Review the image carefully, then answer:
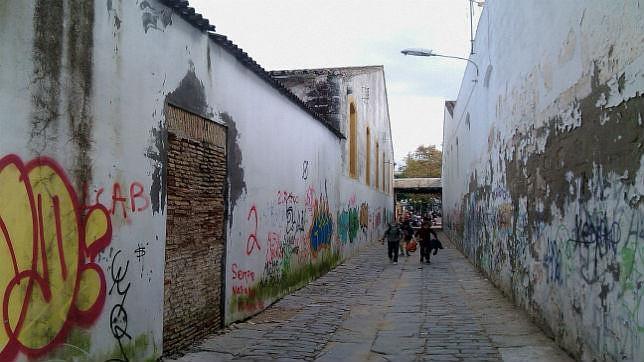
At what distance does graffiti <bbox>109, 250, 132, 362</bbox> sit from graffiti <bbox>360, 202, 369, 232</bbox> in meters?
17.2

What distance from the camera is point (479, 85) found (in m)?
14.0

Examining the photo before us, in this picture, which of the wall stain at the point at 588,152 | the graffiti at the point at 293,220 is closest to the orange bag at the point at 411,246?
the graffiti at the point at 293,220

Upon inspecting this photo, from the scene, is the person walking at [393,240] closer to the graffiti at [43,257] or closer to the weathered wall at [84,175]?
the weathered wall at [84,175]

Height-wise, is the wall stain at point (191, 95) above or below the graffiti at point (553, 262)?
above

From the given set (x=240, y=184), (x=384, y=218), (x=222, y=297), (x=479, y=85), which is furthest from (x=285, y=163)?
(x=384, y=218)

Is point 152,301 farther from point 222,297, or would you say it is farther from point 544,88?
point 544,88

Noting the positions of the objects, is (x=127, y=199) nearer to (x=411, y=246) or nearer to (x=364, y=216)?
(x=411, y=246)

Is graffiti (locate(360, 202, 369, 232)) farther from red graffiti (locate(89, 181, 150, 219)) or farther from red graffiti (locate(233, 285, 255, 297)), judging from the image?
red graffiti (locate(89, 181, 150, 219))

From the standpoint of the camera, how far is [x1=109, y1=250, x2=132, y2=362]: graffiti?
189 inches

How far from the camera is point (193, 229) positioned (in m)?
6.44

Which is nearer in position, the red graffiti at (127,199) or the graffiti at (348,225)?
the red graffiti at (127,199)

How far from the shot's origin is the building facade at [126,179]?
379cm

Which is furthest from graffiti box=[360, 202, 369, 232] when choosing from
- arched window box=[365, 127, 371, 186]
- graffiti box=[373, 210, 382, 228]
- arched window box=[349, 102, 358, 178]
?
graffiti box=[373, 210, 382, 228]

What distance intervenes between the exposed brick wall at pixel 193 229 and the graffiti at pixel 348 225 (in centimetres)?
960
